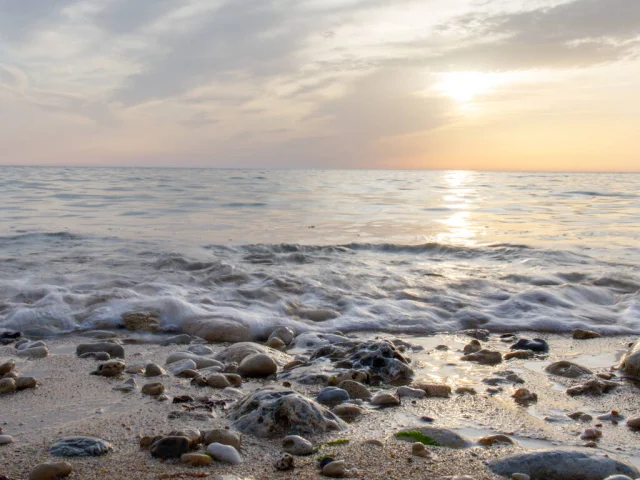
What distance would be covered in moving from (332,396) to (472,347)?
172cm

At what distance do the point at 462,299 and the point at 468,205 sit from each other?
15555 mm

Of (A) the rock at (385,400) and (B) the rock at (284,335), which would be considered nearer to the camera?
(A) the rock at (385,400)

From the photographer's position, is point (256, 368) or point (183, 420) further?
point (256, 368)

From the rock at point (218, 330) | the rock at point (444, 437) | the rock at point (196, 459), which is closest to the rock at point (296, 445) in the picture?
the rock at point (196, 459)

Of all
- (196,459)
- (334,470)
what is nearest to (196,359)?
(196,459)

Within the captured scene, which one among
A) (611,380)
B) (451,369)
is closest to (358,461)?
(451,369)

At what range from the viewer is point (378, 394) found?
330cm

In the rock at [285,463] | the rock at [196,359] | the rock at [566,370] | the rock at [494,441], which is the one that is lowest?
the rock at [196,359]

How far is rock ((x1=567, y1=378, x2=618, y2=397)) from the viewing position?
3429mm

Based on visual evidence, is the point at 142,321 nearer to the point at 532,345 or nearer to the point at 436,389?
the point at 436,389

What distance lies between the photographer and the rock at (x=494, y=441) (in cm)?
264

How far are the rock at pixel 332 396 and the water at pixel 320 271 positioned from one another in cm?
204

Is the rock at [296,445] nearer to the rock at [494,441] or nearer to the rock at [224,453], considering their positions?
the rock at [224,453]

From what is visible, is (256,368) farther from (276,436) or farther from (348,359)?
(276,436)
